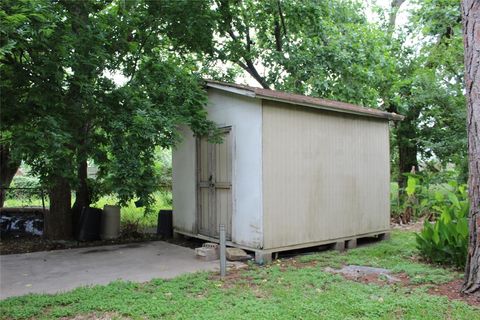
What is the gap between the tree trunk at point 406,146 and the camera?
13.0 metres

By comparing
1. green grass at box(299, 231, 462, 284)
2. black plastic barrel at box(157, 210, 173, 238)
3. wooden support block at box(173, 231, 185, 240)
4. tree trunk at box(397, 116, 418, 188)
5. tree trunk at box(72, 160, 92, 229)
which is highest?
tree trunk at box(397, 116, 418, 188)

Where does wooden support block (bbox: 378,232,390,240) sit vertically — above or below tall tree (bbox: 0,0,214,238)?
below

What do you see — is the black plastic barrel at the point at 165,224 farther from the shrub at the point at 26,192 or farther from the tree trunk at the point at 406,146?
the tree trunk at the point at 406,146

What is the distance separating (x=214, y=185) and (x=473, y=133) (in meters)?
4.17

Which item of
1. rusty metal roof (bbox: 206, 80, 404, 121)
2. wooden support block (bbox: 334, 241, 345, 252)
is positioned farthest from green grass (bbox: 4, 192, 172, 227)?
wooden support block (bbox: 334, 241, 345, 252)

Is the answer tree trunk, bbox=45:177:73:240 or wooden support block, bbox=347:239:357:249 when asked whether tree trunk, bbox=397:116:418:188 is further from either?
tree trunk, bbox=45:177:73:240

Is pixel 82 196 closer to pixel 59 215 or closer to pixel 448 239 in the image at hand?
pixel 59 215

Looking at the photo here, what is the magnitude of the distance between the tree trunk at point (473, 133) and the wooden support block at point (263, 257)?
2607 mm

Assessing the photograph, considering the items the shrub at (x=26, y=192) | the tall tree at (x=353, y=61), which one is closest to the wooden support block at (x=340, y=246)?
the tall tree at (x=353, y=61)

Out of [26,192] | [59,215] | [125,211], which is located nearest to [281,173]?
[59,215]

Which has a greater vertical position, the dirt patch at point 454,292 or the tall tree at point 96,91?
the tall tree at point 96,91

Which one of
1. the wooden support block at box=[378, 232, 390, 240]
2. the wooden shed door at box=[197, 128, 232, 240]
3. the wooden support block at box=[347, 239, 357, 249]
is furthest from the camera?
the wooden support block at box=[378, 232, 390, 240]

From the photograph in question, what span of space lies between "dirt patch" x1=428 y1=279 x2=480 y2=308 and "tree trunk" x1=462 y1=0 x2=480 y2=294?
0.07m

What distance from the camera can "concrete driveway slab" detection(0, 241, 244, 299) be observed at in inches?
194
